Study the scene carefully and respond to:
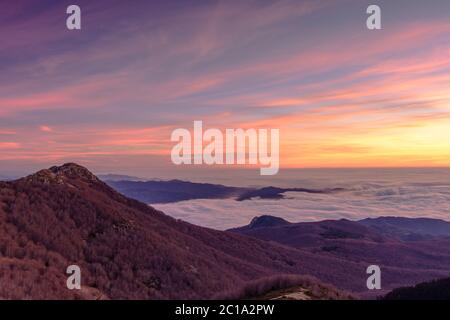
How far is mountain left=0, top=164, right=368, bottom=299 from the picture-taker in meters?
22.6

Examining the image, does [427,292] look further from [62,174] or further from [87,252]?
[62,174]

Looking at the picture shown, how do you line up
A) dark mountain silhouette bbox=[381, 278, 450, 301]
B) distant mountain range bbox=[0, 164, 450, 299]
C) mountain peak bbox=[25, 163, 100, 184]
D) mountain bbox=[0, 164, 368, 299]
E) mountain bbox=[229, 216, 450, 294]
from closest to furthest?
1. distant mountain range bbox=[0, 164, 450, 299]
2. mountain bbox=[0, 164, 368, 299]
3. dark mountain silhouette bbox=[381, 278, 450, 301]
4. mountain peak bbox=[25, 163, 100, 184]
5. mountain bbox=[229, 216, 450, 294]

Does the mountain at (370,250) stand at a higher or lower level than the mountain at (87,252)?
lower

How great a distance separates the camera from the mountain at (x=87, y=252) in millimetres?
22562

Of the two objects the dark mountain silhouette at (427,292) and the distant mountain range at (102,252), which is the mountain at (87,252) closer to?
the distant mountain range at (102,252)

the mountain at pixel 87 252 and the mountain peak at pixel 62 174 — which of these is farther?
the mountain peak at pixel 62 174

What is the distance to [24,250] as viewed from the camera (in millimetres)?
28031

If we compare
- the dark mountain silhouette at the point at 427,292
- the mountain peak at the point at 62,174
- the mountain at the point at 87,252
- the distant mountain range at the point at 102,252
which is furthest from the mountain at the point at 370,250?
the mountain peak at the point at 62,174

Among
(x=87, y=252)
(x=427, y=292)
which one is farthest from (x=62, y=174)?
(x=427, y=292)

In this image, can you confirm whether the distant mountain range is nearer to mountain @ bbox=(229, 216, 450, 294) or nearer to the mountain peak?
the mountain peak

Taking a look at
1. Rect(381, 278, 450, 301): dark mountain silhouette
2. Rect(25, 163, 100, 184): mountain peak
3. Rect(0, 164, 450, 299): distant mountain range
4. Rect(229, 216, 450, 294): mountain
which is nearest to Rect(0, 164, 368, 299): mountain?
Rect(0, 164, 450, 299): distant mountain range

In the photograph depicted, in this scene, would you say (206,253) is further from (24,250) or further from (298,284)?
(298,284)

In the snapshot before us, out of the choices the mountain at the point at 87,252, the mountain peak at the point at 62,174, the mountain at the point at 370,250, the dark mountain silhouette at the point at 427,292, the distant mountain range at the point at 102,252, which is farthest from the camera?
the mountain at the point at 370,250

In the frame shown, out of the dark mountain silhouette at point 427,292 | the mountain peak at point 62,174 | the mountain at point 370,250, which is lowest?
the mountain at point 370,250
